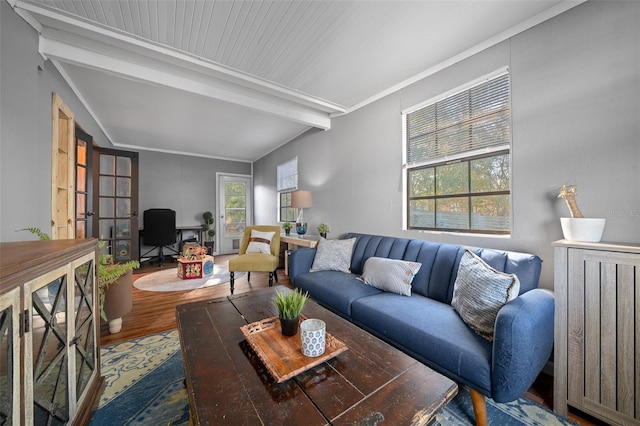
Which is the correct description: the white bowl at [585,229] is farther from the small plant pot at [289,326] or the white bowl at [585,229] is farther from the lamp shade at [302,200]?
the lamp shade at [302,200]

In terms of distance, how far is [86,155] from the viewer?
301 centimetres

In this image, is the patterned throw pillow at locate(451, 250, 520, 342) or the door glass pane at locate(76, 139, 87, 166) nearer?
the patterned throw pillow at locate(451, 250, 520, 342)

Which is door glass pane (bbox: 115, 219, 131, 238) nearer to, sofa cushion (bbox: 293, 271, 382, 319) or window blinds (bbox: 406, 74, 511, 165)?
Answer: sofa cushion (bbox: 293, 271, 382, 319)

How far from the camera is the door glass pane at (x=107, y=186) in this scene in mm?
4160

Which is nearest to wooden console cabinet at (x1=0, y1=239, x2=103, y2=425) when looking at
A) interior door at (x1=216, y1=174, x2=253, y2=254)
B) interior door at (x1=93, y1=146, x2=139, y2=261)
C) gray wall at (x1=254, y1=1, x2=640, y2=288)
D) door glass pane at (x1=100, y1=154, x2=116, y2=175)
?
gray wall at (x1=254, y1=1, x2=640, y2=288)

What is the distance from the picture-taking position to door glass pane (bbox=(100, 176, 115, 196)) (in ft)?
13.6

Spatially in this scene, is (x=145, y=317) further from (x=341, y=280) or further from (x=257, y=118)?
(x=257, y=118)

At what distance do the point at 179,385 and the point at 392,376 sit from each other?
4.58ft

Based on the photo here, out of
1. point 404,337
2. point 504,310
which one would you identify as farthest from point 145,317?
point 504,310

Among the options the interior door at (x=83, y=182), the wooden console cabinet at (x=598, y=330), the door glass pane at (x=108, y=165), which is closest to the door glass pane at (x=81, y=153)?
the interior door at (x=83, y=182)

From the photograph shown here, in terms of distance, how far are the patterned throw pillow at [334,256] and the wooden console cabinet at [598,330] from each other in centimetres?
171

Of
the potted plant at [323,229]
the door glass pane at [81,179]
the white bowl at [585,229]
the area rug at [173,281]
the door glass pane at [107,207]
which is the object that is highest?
the door glass pane at [81,179]

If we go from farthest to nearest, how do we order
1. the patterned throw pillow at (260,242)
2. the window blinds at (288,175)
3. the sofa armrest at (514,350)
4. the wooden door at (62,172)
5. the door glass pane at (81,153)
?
the window blinds at (288,175)
the patterned throw pillow at (260,242)
the door glass pane at (81,153)
the wooden door at (62,172)
the sofa armrest at (514,350)

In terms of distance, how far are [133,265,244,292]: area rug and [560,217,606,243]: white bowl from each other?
3846 millimetres
